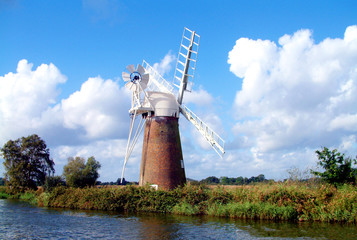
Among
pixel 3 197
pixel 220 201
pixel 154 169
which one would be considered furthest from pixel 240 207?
pixel 3 197

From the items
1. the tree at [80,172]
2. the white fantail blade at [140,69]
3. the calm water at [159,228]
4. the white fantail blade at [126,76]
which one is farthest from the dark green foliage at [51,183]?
the white fantail blade at [140,69]

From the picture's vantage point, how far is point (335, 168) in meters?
18.9

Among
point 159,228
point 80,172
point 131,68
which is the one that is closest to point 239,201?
point 159,228

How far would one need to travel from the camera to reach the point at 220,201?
20.2m

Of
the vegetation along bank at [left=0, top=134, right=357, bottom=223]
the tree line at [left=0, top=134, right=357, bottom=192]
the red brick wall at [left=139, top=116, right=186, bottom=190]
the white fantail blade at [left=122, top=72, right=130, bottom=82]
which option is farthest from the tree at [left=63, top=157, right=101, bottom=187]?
the white fantail blade at [left=122, top=72, right=130, bottom=82]

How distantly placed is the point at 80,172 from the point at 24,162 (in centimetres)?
638

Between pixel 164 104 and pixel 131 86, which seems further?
pixel 131 86

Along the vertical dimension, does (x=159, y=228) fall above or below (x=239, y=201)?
below

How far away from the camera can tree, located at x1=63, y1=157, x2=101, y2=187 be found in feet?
128

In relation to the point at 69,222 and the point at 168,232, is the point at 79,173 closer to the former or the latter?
the point at 69,222

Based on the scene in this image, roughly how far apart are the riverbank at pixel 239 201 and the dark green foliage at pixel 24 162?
1573 centimetres

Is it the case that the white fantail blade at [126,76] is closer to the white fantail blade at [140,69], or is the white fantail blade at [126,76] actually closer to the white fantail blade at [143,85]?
the white fantail blade at [140,69]

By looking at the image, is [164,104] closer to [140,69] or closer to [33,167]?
[140,69]

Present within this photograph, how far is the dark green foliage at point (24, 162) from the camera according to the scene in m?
38.1
